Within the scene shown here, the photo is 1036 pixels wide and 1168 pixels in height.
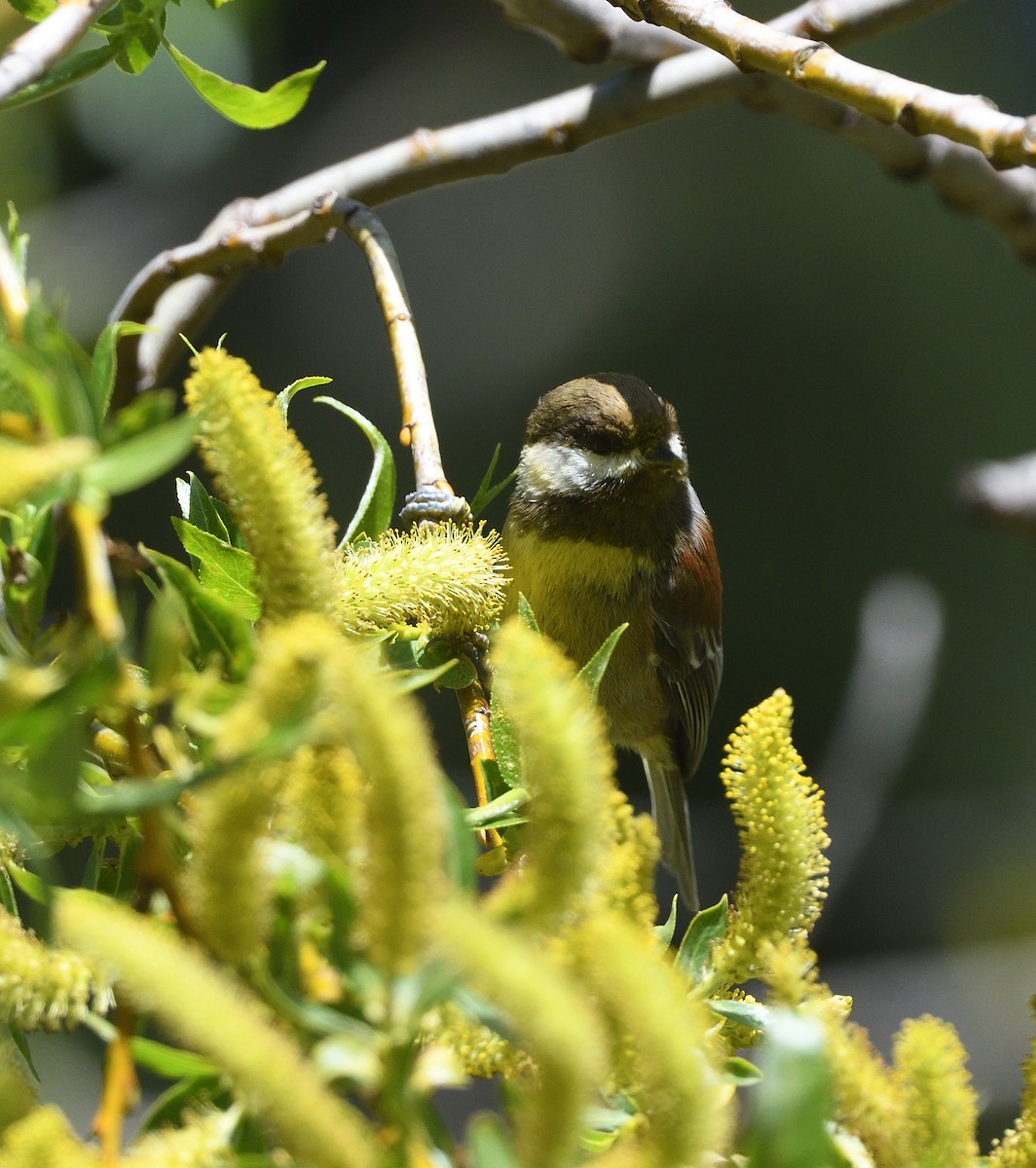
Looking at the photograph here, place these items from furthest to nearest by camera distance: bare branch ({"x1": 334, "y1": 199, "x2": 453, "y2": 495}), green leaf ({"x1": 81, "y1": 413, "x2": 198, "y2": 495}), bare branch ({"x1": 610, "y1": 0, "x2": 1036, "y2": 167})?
bare branch ({"x1": 334, "y1": 199, "x2": 453, "y2": 495})
bare branch ({"x1": 610, "y1": 0, "x2": 1036, "y2": 167})
green leaf ({"x1": 81, "y1": 413, "x2": 198, "y2": 495})

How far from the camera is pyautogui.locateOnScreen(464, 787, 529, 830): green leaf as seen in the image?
101 cm

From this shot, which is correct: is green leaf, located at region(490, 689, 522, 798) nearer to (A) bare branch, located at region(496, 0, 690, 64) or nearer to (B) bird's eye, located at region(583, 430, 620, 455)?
(A) bare branch, located at region(496, 0, 690, 64)

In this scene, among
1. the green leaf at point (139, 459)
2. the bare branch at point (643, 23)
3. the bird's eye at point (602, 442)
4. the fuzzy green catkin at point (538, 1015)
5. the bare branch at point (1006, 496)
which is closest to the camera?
the fuzzy green catkin at point (538, 1015)

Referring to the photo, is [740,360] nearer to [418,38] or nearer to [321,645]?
[418,38]

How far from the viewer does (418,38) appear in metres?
6.79

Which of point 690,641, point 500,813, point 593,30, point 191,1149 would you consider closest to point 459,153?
point 593,30

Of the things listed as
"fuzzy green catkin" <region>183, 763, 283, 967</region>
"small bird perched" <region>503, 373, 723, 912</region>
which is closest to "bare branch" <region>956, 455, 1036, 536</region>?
"small bird perched" <region>503, 373, 723, 912</region>

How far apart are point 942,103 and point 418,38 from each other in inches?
235

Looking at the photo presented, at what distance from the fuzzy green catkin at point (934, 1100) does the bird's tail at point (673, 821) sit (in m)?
2.92

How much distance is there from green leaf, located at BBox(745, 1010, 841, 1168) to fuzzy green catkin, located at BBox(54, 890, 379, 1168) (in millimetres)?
207

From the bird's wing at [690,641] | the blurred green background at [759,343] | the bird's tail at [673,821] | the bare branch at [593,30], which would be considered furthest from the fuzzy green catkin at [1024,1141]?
the blurred green background at [759,343]

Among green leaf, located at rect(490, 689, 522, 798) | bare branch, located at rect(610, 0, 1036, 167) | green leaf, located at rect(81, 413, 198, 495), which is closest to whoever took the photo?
green leaf, located at rect(81, 413, 198, 495)

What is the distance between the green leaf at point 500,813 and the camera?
3.32 ft

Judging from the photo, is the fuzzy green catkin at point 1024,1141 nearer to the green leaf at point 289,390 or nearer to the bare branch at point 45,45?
the green leaf at point 289,390
